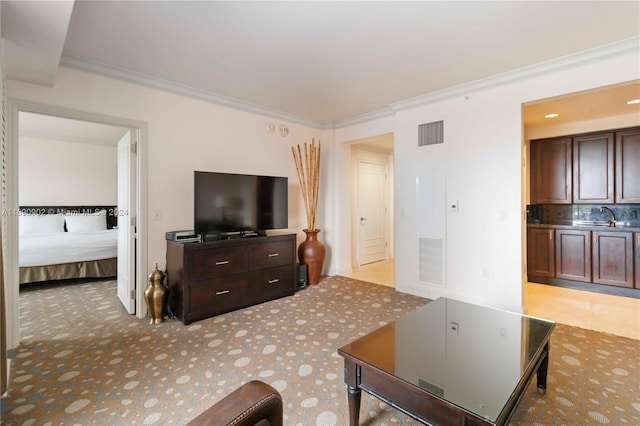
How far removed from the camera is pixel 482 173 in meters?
3.37

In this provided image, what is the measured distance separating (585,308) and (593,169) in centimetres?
209

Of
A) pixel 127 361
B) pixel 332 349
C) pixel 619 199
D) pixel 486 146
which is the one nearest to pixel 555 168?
pixel 619 199

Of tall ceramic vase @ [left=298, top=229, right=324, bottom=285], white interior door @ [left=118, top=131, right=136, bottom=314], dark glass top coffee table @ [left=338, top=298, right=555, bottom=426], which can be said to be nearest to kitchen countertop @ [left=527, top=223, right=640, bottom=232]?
dark glass top coffee table @ [left=338, top=298, right=555, bottom=426]

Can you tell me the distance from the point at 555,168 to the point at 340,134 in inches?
133

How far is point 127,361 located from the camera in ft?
7.36

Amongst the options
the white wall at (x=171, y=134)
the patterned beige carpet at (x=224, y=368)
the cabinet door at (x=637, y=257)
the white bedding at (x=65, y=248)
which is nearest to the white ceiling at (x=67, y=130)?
the white bedding at (x=65, y=248)

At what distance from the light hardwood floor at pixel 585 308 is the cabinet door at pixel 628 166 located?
1.38 metres

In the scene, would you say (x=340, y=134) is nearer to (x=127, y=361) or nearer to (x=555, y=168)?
(x=555, y=168)

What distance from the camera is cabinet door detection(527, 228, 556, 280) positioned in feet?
14.3

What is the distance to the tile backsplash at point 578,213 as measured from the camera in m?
4.10

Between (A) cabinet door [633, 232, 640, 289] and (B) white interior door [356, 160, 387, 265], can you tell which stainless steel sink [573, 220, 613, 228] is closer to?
(A) cabinet door [633, 232, 640, 289]

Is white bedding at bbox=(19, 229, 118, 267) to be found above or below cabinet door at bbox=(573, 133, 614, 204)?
below

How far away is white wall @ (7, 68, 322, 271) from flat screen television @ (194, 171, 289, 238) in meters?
0.37

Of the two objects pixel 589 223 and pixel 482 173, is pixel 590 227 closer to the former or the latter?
pixel 589 223
